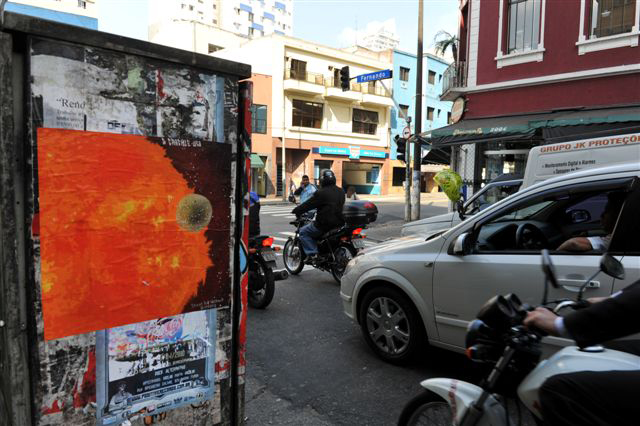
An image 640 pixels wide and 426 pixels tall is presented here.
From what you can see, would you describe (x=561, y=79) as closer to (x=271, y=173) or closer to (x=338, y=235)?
(x=338, y=235)

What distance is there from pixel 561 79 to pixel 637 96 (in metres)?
1.85

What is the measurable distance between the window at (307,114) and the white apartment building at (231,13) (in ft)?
138

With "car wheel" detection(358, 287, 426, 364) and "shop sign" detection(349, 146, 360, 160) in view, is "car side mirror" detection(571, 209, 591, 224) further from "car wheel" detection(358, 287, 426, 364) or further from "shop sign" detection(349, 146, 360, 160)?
"shop sign" detection(349, 146, 360, 160)

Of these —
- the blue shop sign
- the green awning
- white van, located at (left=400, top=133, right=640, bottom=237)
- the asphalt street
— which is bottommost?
the asphalt street

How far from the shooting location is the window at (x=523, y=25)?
12945 mm

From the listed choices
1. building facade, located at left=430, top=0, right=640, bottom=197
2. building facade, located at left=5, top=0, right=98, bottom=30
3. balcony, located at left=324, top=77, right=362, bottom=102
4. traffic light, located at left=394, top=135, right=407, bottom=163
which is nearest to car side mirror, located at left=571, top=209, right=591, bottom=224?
building facade, located at left=430, top=0, right=640, bottom=197

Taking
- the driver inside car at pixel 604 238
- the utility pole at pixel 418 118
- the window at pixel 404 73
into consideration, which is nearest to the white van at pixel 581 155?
the driver inside car at pixel 604 238

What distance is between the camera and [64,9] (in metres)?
17.3

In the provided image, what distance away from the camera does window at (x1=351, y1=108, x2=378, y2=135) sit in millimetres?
38438

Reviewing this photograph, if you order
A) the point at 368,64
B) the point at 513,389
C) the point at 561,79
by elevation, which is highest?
the point at 368,64

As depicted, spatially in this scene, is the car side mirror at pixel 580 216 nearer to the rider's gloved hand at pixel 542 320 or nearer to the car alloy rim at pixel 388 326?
the car alloy rim at pixel 388 326

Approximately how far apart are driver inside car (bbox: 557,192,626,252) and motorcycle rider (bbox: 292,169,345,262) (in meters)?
3.96

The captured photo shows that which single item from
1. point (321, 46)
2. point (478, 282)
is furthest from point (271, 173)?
point (478, 282)

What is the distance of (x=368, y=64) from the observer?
37625 mm
